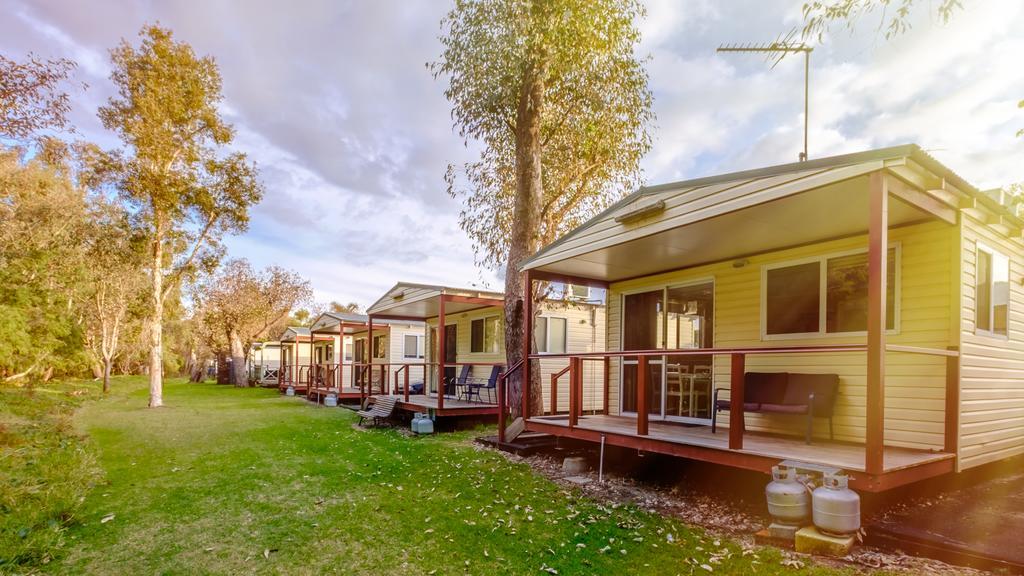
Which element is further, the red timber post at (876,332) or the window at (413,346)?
the window at (413,346)

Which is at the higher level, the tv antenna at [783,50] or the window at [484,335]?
the tv antenna at [783,50]

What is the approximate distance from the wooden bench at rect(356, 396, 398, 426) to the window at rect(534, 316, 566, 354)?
3642 mm

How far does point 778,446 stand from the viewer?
514cm

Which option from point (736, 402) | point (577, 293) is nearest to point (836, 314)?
point (736, 402)

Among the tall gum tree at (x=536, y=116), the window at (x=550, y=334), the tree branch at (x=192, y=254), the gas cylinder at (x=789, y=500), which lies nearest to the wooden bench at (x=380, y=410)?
the window at (x=550, y=334)

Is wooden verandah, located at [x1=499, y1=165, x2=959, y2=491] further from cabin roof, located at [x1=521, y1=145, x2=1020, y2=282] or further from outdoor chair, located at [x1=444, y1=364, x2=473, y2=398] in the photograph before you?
outdoor chair, located at [x1=444, y1=364, x2=473, y2=398]

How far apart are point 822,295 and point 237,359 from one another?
27.9 metres

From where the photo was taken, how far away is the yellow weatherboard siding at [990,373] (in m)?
5.18

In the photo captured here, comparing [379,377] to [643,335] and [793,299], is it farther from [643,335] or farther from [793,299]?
[793,299]

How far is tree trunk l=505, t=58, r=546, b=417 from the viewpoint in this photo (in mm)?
9523

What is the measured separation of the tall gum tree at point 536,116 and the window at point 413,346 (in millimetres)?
6388

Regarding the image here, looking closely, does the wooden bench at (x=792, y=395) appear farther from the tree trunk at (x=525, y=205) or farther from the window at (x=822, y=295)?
the tree trunk at (x=525, y=205)

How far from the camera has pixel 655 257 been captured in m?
7.26

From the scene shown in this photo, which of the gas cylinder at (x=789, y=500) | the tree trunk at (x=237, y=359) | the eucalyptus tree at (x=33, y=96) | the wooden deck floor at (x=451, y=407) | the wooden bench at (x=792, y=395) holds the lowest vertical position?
the tree trunk at (x=237, y=359)
